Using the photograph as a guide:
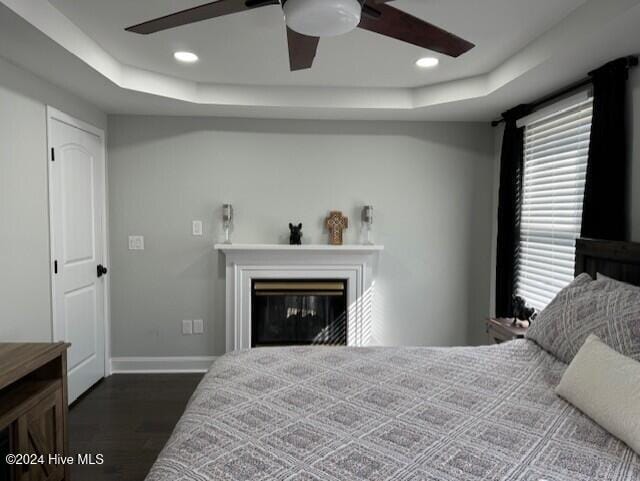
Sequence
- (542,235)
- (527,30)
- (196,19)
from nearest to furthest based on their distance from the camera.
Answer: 1. (196,19)
2. (527,30)
3. (542,235)

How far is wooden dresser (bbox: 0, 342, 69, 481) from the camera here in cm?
183

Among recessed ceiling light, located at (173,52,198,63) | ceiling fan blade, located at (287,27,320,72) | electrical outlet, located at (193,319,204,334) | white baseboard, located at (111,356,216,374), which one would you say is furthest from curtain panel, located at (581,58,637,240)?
white baseboard, located at (111,356,216,374)

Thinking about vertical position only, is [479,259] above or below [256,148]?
below

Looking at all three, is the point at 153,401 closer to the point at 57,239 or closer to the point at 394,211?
the point at 57,239

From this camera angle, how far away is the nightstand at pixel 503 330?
2.80 meters

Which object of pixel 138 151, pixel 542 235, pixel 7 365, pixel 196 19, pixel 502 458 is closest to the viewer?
pixel 502 458

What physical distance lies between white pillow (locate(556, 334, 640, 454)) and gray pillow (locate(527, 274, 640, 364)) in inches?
4.1

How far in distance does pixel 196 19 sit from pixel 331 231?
8.20 feet

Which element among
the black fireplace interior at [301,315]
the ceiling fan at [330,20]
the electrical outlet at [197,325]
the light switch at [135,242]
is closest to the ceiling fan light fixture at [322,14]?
the ceiling fan at [330,20]

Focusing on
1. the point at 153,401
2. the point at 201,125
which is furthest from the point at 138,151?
the point at 153,401

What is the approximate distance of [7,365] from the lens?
1.91 meters

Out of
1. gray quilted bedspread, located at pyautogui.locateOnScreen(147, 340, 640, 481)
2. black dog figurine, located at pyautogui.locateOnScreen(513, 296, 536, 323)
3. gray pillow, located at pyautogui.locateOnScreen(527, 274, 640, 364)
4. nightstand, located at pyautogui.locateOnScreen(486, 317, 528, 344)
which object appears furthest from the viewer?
black dog figurine, located at pyautogui.locateOnScreen(513, 296, 536, 323)

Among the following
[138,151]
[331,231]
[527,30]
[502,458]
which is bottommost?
[502,458]

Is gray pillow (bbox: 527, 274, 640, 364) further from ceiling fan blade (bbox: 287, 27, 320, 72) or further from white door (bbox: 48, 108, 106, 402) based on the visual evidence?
white door (bbox: 48, 108, 106, 402)
